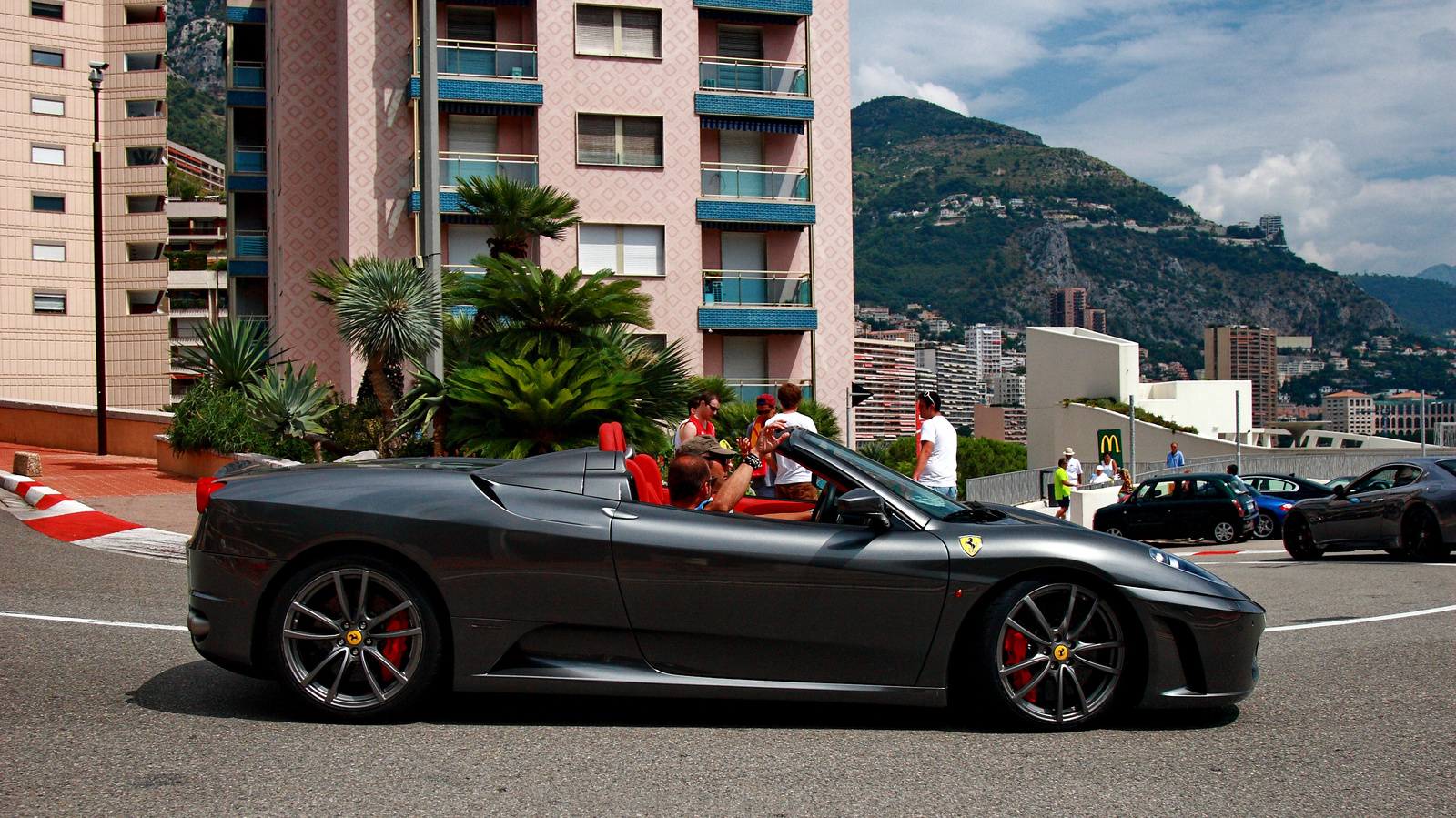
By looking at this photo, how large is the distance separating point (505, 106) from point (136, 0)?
118 feet

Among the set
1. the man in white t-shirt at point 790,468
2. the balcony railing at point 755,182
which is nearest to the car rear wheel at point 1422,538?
the man in white t-shirt at point 790,468

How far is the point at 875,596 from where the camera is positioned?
4.64 m

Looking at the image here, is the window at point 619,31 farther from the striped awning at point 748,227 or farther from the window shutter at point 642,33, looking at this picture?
the striped awning at point 748,227

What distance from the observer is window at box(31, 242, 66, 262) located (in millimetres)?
54750

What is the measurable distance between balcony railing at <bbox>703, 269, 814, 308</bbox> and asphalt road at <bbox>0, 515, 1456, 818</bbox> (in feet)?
92.5

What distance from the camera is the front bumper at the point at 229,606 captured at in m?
4.76

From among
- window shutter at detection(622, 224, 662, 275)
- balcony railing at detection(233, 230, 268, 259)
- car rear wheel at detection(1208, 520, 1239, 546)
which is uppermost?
balcony railing at detection(233, 230, 268, 259)

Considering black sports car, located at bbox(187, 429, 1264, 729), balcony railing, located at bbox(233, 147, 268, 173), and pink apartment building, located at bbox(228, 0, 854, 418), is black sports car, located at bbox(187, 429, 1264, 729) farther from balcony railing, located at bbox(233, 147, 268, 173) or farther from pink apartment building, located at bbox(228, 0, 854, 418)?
balcony railing, located at bbox(233, 147, 268, 173)

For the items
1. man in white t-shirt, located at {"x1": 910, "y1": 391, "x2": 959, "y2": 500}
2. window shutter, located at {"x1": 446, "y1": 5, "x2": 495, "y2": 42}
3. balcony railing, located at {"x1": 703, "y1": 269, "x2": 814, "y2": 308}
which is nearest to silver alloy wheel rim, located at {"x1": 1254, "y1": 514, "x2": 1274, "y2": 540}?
man in white t-shirt, located at {"x1": 910, "y1": 391, "x2": 959, "y2": 500}

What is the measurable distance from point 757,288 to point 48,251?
128 ft

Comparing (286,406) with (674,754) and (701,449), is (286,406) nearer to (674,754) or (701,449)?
(701,449)

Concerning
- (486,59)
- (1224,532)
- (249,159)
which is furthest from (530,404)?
(249,159)

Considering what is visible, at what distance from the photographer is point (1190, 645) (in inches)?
186

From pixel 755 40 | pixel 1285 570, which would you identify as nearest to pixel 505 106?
pixel 755 40
